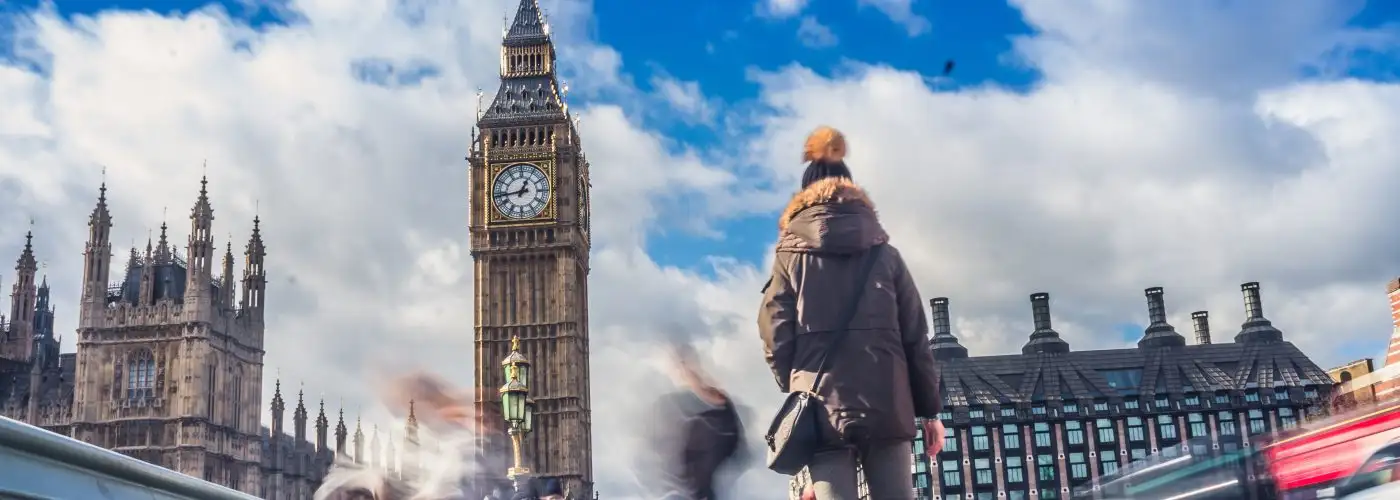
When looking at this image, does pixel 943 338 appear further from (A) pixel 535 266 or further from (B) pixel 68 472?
(B) pixel 68 472

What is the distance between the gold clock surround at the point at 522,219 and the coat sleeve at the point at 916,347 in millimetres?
63703

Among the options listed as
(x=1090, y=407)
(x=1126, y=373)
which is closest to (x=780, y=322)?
(x=1090, y=407)

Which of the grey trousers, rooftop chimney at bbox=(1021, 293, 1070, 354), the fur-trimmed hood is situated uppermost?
rooftop chimney at bbox=(1021, 293, 1070, 354)

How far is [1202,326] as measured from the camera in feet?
304

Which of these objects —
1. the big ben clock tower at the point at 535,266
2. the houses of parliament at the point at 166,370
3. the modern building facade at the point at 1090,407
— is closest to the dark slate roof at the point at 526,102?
the big ben clock tower at the point at 535,266

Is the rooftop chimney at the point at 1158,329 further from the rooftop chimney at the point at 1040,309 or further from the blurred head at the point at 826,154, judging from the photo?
the blurred head at the point at 826,154

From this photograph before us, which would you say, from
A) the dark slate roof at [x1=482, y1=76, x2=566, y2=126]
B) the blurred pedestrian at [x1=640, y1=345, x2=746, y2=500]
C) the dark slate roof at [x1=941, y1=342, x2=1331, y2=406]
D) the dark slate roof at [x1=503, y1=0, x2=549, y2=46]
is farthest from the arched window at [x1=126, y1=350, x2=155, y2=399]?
the blurred pedestrian at [x1=640, y1=345, x2=746, y2=500]

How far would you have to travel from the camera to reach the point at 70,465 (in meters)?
4.66

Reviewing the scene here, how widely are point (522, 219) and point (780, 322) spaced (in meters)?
64.1

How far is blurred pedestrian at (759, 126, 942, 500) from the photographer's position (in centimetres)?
552

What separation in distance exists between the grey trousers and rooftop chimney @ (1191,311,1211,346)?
305 feet

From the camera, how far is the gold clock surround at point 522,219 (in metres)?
68.4

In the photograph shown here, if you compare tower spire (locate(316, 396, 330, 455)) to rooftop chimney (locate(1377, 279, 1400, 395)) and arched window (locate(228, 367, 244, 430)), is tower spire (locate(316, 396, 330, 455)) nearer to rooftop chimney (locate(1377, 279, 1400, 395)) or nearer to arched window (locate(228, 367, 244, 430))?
arched window (locate(228, 367, 244, 430))

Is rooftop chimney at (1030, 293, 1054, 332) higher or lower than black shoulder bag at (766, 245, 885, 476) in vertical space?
higher
